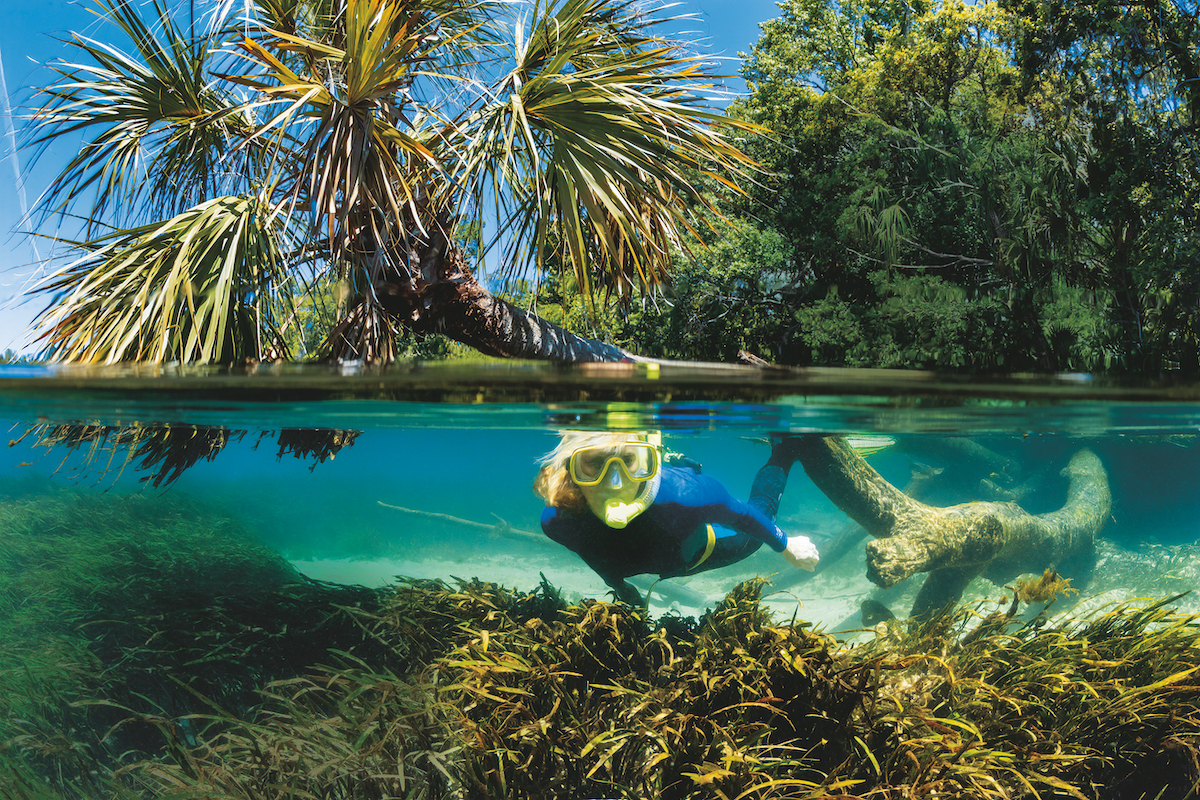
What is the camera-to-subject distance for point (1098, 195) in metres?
13.0

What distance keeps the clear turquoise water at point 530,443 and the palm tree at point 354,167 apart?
66cm

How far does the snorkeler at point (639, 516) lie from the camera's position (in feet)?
13.1

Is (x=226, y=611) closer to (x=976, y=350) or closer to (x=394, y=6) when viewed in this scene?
(x=394, y=6)

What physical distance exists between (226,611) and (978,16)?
19800 millimetres

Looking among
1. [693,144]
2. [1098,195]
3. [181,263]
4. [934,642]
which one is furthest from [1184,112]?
[181,263]

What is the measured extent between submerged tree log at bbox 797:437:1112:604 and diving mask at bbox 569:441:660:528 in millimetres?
1637

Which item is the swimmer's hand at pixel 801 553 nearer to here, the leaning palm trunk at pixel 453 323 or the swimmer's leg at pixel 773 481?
the swimmer's leg at pixel 773 481

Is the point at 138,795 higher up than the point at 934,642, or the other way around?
the point at 934,642

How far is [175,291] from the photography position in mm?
4766

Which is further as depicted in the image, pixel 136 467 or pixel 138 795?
pixel 136 467

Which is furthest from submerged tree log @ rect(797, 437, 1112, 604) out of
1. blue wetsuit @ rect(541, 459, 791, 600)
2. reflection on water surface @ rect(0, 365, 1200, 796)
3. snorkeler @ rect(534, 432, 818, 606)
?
blue wetsuit @ rect(541, 459, 791, 600)

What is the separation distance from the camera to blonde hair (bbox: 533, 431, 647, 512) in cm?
412

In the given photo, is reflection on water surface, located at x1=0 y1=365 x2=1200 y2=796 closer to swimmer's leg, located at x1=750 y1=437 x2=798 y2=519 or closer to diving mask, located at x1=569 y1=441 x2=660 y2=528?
swimmer's leg, located at x1=750 y1=437 x2=798 y2=519

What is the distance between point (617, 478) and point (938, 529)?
2.32 metres
